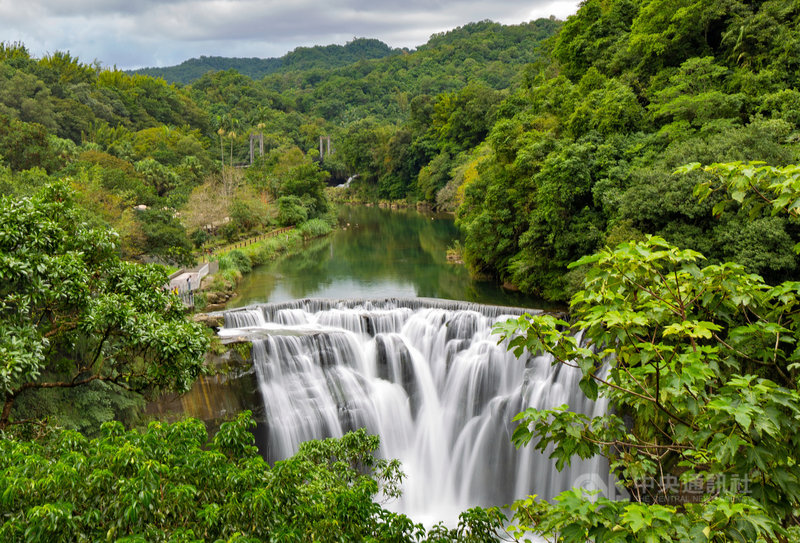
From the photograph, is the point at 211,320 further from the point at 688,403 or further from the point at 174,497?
the point at 688,403

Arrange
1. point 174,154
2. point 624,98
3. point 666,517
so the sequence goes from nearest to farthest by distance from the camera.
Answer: point 666,517, point 624,98, point 174,154

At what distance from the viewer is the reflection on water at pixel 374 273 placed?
24344 millimetres

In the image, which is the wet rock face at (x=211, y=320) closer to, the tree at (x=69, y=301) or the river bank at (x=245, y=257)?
the river bank at (x=245, y=257)

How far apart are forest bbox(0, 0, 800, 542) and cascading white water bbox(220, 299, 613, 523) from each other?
3.61 feet

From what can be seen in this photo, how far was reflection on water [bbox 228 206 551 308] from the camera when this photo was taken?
79.9ft

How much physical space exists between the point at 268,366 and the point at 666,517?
13.7 meters

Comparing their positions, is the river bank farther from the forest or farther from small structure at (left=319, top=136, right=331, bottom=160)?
small structure at (left=319, top=136, right=331, bottom=160)

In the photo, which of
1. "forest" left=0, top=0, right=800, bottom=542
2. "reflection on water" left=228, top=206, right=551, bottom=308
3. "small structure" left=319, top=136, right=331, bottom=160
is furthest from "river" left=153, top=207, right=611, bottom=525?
"small structure" left=319, top=136, right=331, bottom=160

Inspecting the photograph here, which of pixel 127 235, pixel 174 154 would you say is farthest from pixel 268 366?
pixel 174 154

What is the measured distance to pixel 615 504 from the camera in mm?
3289

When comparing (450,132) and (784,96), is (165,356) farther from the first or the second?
(450,132)

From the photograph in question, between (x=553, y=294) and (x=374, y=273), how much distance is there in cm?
1134

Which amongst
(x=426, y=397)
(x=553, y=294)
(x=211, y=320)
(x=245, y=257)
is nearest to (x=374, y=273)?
(x=245, y=257)

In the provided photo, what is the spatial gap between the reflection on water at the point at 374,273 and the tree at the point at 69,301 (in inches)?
584
